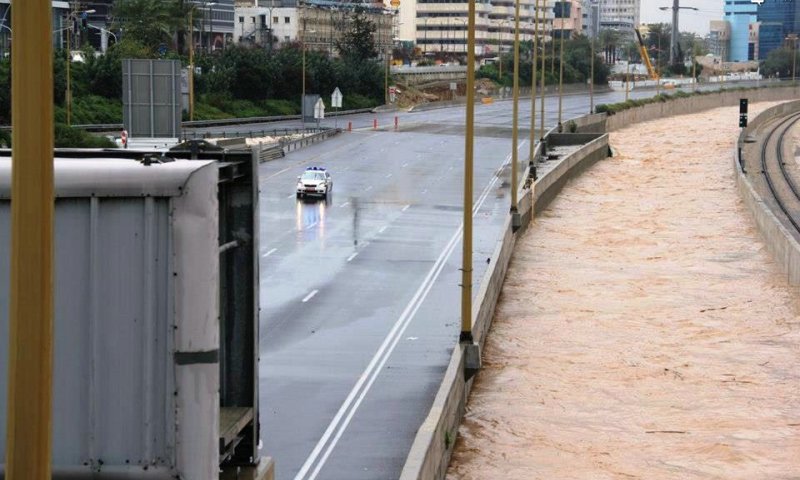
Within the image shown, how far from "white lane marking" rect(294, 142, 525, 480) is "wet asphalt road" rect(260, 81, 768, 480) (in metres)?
0.03

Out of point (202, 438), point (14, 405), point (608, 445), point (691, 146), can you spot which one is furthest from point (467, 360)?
point (691, 146)

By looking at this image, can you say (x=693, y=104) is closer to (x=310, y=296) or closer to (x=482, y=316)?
(x=310, y=296)

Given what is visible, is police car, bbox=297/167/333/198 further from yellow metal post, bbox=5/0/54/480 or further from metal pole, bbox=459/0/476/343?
yellow metal post, bbox=5/0/54/480

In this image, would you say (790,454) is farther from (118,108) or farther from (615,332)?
(118,108)

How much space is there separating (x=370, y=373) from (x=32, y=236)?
81.7 feet

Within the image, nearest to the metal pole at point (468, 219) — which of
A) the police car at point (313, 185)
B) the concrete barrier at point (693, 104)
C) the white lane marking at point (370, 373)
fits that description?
the white lane marking at point (370, 373)

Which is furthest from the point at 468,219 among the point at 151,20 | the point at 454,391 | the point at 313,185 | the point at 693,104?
the point at 693,104

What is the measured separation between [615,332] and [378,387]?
442 inches

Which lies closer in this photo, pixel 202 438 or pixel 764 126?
pixel 202 438

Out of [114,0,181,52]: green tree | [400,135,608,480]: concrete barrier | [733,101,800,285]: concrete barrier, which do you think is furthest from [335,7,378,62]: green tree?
[400,135,608,480]: concrete barrier

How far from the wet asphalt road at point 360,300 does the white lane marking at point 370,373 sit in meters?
0.03

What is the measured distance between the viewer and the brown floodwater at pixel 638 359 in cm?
2627

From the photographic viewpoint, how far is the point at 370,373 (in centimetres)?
3072

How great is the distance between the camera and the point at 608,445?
26.9 metres
